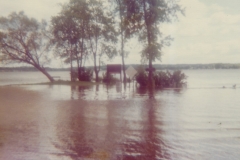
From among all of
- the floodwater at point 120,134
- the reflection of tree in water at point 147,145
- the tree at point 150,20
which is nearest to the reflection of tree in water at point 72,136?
the floodwater at point 120,134

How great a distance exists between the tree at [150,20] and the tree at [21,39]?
15652 mm

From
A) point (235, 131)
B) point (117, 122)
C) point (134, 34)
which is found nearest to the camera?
point (235, 131)

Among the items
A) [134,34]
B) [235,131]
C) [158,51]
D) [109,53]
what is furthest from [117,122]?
[109,53]

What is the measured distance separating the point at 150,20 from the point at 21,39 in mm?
18923

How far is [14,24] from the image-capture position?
4616cm

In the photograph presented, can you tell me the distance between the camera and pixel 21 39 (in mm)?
46438

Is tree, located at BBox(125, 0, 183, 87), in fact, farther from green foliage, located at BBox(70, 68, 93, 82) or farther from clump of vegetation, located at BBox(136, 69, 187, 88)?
green foliage, located at BBox(70, 68, 93, 82)

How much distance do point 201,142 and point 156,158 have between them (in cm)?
221

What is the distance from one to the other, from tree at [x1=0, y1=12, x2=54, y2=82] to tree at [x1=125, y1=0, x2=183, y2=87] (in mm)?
15652

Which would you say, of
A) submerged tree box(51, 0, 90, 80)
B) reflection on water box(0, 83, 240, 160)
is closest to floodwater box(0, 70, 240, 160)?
reflection on water box(0, 83, 240, 160)

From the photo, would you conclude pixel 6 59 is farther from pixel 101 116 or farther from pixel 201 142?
pixel 201 142

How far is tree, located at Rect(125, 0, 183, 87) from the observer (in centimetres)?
3478

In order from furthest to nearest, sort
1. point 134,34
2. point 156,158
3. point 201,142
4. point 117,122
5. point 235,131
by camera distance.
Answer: point 134,34 → point 117,122 → point 235,131 → point 201,142 → point 156,158

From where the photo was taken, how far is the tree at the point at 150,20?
34.8 m
